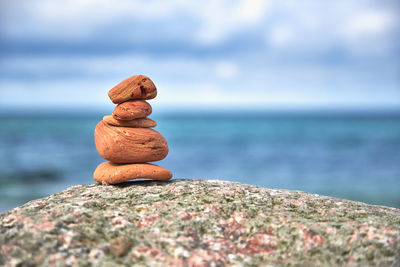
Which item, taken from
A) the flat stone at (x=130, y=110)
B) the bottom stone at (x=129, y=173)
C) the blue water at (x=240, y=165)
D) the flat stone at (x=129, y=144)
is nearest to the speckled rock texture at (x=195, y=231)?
the bottom stone at (x=129, y=173)

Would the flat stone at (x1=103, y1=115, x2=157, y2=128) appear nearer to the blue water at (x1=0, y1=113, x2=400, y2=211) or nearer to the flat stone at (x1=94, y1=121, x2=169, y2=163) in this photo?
the flat stone at (x1=94, y1=121, x2=169, y2=163)

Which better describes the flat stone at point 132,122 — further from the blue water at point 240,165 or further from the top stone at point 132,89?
the blue water at point 240,165

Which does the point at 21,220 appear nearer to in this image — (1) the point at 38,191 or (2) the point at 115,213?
(2) the point at 115,213

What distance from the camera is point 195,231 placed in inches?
218

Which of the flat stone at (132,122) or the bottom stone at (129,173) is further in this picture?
the flat stone at (132,122)

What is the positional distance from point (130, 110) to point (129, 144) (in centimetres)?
72

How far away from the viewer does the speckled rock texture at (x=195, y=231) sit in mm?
4855

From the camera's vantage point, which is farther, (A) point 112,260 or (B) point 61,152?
(B) point 61,152

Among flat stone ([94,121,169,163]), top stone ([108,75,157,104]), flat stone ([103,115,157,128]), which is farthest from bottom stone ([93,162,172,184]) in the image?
top stone ([108,75,157,104])

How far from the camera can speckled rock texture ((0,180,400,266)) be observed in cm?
486

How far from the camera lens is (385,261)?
480 cm

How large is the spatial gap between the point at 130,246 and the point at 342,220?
10.7 feet

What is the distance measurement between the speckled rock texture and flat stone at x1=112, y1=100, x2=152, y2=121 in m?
1.80

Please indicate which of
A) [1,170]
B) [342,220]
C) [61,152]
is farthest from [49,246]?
[61,152]
